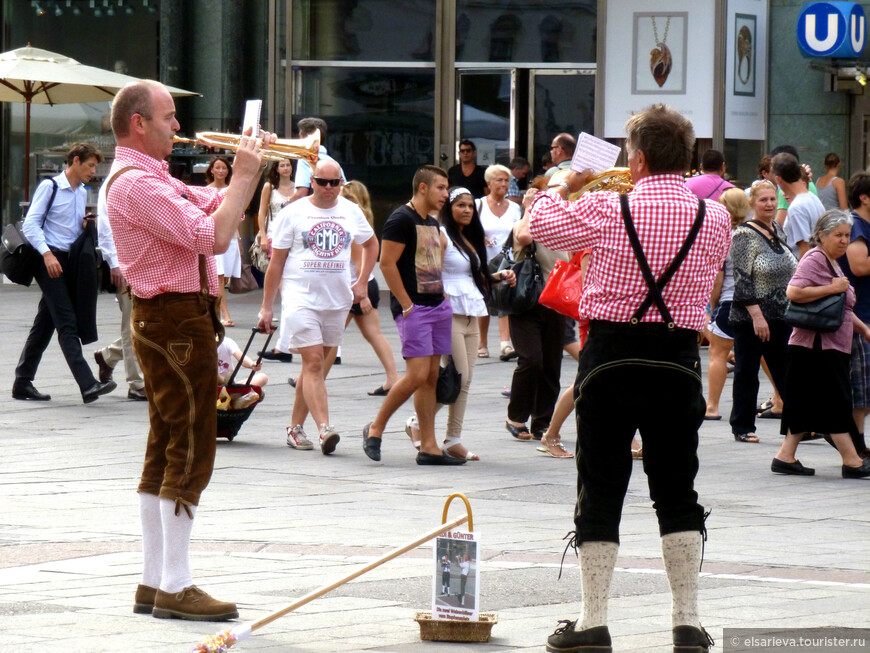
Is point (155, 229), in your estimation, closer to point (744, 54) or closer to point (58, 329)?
point (58, 329)

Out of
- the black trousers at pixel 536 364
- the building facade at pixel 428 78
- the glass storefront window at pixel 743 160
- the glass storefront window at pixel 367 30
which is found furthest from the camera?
the glass storefront window at pixel 367 30

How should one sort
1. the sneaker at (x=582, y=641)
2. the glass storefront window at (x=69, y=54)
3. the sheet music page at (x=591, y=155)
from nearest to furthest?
the sneaker at (x=582, y=641) → the sheet music page at (x=591, y=155) → the glass storefront window at (x=69, y=54)

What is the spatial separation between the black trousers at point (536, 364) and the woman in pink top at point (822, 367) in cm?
172

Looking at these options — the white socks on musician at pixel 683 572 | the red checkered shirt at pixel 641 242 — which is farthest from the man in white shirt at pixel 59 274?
the white socks on musician at pixel 683 572

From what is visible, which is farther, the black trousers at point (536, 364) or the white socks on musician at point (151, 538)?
the black trousers at point (536, 364)

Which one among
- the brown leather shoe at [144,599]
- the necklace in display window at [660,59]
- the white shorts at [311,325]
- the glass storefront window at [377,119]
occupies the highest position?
the necklace in display window at [660,59]

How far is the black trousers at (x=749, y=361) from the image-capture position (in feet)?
34.9

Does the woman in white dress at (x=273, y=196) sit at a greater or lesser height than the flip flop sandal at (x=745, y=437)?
greater

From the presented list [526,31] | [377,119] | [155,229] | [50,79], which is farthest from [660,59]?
[155,229]

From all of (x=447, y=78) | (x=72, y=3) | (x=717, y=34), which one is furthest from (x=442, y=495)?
(x=72, y=3)

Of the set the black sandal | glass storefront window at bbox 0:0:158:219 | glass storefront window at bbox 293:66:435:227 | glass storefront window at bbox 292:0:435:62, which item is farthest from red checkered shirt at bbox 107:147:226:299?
glass storefront window at bbox 0:0:158:219

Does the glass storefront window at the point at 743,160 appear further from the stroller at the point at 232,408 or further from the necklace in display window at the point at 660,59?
the stroller at the point at 232,408

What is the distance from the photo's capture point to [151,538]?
5723mm

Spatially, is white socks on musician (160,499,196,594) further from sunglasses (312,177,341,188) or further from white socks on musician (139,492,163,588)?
sunglasses (312,177,341,188)
